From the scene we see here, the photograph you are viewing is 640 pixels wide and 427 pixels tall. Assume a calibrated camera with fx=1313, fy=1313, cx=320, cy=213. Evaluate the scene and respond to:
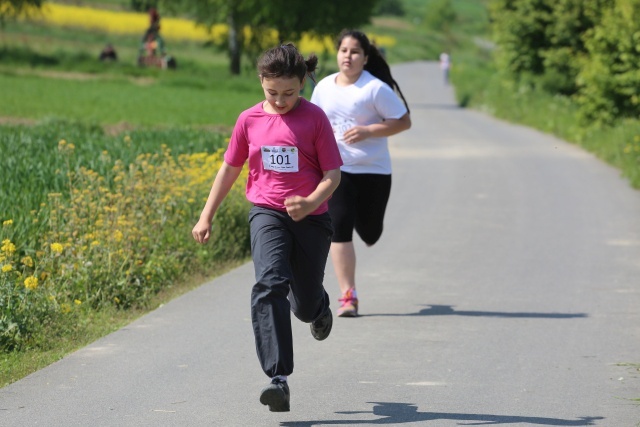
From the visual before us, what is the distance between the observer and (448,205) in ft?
53.7

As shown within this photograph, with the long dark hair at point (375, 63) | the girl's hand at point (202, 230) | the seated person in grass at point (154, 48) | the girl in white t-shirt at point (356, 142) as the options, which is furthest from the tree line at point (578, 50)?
the seated person in grass at point (154, 48)

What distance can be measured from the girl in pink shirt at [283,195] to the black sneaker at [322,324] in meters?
Result: 0.26

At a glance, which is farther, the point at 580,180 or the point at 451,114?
the point at 451,114

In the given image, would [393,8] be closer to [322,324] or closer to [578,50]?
[578,50]

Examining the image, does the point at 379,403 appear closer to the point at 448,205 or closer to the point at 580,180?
the point at 448,205

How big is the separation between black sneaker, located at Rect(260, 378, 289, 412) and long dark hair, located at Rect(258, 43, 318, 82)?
55.3 inches

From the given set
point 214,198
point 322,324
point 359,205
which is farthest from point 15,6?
point 214,198

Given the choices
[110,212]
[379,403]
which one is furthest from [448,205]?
[379,403]

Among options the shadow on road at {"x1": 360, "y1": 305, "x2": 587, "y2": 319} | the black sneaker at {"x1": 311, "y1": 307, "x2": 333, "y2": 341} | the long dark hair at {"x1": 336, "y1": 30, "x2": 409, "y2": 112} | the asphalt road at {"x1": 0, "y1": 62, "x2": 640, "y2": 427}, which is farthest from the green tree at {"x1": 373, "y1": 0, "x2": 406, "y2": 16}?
the black sneaker at {"x1": 311, "y1": 307, "x2": 333, "y2": 341}

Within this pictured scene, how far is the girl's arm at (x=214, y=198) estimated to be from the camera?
632 cm

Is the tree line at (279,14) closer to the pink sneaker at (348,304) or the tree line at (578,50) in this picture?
the tree line at (578,50)

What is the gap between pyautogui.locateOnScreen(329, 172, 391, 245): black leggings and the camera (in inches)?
346

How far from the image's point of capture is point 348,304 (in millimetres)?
8938

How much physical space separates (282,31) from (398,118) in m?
47.9
